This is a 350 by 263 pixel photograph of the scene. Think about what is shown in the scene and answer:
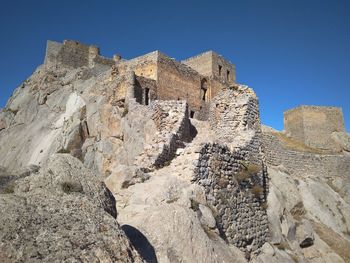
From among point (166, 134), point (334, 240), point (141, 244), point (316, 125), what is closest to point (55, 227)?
point (141, 244)

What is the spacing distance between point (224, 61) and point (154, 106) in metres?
18.0

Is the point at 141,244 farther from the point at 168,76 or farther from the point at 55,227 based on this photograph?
the point at 168,76

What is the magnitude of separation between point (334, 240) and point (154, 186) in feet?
39.0

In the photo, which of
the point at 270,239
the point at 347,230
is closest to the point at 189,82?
the point at 347,230

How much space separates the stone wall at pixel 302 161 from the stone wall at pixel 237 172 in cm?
715

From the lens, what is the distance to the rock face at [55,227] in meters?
4.04

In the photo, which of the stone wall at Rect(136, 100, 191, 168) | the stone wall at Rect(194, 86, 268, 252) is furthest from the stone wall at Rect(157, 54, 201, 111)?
the stone wall at Rect(194, 86, 268, 252)

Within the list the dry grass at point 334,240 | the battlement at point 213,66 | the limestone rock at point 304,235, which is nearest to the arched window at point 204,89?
the battlement at point 213,66

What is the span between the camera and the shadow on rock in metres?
6.98

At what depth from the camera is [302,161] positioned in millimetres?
26109

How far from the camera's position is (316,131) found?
129 feet

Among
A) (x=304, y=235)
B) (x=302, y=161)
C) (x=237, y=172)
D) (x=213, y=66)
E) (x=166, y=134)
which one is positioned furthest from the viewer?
(x=213, y=66)

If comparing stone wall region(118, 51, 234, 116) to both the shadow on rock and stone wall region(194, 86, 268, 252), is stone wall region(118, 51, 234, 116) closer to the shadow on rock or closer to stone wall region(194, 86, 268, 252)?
stone wall region(194, 86, 268, 252)

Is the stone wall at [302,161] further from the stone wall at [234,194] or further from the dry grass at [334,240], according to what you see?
the stone wall at [234,194]
